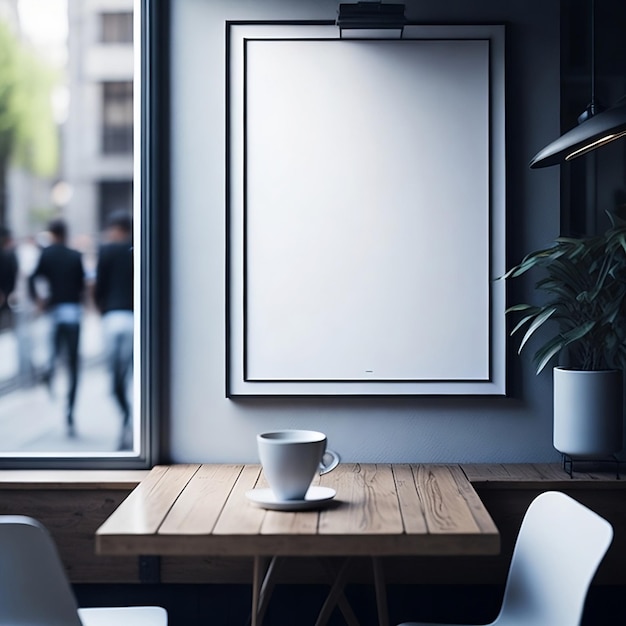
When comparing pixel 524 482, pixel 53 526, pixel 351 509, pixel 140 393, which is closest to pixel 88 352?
pixel 140 393

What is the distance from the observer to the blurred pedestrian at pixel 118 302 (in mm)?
3230

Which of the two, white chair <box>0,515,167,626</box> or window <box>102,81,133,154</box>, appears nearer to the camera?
white chair <box>0,515,167,626</box>

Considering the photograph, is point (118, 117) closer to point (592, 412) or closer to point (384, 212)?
point (384, 212)

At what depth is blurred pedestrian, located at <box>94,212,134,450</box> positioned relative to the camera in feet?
10.6

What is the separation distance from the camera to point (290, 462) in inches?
86.5

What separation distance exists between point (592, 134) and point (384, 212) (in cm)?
102

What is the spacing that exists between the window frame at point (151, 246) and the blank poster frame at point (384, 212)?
0.31 meters

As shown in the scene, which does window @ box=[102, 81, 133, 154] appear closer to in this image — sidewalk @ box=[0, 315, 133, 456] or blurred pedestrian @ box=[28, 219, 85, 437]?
blurred pedestrian @ box=[28, 219, 85, 437]

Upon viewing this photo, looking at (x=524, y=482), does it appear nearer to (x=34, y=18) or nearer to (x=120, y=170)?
(x=120, y=170)

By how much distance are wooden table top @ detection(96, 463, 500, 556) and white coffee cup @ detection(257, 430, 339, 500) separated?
0.07 m

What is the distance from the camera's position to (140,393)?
313 centimetres

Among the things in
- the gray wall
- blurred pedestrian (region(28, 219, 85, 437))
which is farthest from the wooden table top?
blurred pedestrian (region(28, 219, 85, 437))

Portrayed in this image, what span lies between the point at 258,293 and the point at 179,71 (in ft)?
2.94

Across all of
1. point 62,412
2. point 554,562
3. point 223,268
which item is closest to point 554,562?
point 554,562
